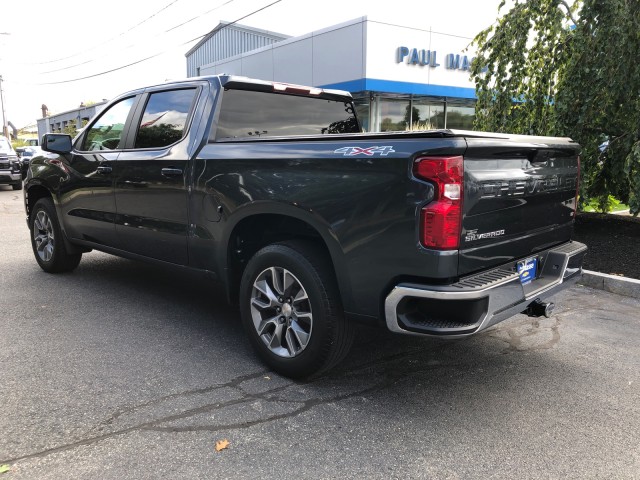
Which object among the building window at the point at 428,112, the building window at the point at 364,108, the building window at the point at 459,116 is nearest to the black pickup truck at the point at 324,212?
the building window at the point at 364,108

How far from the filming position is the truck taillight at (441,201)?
266 cm

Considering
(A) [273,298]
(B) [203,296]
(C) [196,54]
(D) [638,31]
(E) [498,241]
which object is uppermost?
(C) [196,54]

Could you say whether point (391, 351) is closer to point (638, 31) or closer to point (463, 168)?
point (463, 168)

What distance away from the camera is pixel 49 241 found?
19.8ft

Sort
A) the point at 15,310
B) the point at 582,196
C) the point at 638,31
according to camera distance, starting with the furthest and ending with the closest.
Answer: the point at 582,196 < the point at 638,31 < the point at 15,310

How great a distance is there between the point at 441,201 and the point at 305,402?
148cm

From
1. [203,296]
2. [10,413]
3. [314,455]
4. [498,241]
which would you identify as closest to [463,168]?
[498,241]

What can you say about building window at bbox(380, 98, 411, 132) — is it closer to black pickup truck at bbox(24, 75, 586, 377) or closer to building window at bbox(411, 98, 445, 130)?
building window at bbox(411, 98, 445, 130)

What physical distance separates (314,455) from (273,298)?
1.11 meters

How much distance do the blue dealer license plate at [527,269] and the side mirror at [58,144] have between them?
4.45 metres

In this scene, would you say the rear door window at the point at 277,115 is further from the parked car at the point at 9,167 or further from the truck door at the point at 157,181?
the parked car at the point at 9,167

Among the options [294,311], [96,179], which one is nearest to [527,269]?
[294,311]

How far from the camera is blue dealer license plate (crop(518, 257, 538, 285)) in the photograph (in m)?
3.27

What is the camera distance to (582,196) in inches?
312
